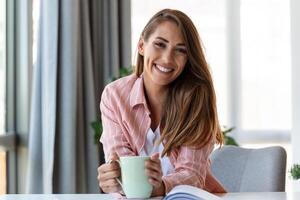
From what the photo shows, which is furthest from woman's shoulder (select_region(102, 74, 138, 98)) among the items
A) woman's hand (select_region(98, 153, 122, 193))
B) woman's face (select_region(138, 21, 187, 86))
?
woman's hand (select_region(98, 153, 122, 193))

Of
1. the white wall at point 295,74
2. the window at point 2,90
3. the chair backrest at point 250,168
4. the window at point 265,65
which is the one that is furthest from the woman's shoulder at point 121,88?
the window at point 265,65

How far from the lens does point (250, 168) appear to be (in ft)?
6.51

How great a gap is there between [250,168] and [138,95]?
1.76ft

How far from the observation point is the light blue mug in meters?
1.30

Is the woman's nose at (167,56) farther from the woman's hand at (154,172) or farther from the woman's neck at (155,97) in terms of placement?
the woman's hand at (154,172)

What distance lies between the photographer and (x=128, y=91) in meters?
1.71

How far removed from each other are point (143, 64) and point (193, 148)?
0.33 m

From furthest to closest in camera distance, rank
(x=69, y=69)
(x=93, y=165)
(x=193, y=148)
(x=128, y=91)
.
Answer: (x=93, y=165), (x=69, y=69), (x=128, y=91), (x=193, y=148)

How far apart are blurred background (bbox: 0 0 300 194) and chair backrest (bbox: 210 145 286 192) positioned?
4.96 ft

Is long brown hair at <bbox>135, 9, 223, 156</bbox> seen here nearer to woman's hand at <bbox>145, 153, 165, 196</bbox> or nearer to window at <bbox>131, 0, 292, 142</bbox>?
woman's hand at <bbox>145, 153, 165, 196</bbox>

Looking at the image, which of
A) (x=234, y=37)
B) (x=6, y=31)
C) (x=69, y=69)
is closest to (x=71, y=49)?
(x=69, y=69)

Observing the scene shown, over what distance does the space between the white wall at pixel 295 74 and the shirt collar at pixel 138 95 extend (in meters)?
1.96

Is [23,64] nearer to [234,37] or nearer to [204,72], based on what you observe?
[234,37]

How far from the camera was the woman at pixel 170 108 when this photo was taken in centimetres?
158
